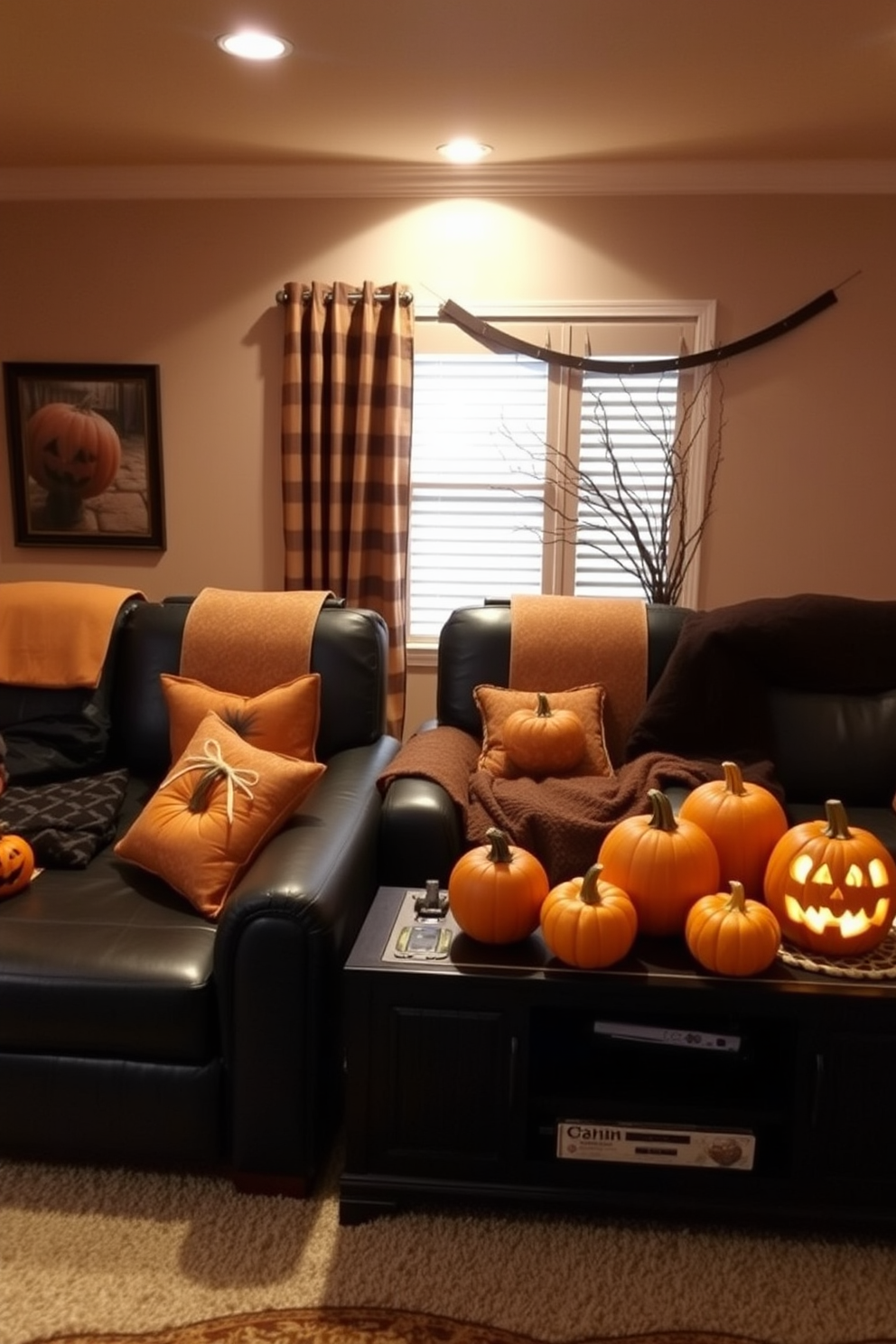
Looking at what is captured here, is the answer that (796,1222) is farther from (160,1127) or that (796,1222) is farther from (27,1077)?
(27,1077)

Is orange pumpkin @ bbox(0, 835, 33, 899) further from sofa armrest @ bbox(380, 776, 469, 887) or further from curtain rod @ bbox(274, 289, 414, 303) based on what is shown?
curtain rod @ bbox(274, 289, 414, 303)

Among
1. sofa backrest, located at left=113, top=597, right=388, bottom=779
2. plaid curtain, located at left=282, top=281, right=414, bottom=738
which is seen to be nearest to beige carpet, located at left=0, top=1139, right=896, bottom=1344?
sofa backrest, located at left=113, top=597, right=388, bottom=779

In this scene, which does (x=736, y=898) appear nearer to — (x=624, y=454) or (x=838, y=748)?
(x=838, y=748)

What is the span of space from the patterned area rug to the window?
9.20ft

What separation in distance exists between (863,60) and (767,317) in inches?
44.6

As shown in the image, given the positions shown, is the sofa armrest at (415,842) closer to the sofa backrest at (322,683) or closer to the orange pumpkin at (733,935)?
the sofa backrest at (322,683)

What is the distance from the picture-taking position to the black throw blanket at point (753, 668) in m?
2.82

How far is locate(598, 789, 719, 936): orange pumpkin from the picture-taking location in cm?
188

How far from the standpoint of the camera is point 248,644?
2.74 m

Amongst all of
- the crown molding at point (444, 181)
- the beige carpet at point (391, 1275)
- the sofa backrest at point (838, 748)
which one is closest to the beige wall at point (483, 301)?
the crown molding at point (444, 181)

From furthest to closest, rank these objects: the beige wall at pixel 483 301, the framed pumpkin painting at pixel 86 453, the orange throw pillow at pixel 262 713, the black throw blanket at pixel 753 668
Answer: the framed pumpkin painting at pixel 86 453 → the beige wall at pixel 483 301 → the black throw blanket at pixel 753 668 → the orange throw pillow at pixel 262 713

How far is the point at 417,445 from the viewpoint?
163 inches

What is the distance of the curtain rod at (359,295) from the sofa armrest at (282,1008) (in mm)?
2576

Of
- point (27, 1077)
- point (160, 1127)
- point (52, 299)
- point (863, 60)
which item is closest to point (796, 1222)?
point (160, 1127)
